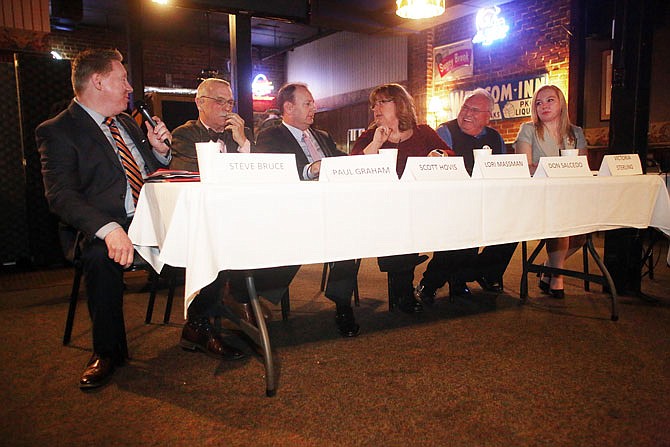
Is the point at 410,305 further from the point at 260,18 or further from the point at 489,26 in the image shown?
the point at 489,26

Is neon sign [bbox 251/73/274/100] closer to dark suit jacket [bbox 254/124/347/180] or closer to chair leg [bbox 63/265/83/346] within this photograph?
dark suit jacket [bbox 254/124/347/180]

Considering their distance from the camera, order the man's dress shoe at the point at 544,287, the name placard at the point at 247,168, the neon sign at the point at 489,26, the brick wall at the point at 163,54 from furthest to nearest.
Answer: the brick wall at the point at 163,54, the neon sign at the point at 489,26, the man's dress shoe at the point at 544,287, the name placard at the point at 247,168

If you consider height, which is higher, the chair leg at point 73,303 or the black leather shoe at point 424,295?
the chair leg at point 73,303

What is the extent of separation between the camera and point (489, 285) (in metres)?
3.01

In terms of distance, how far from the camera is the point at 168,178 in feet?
5.66

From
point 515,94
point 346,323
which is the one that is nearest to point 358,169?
point 346,323

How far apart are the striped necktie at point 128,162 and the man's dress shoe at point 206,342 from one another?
582 mm

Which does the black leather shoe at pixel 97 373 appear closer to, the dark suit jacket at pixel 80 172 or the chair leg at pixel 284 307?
the dark suit jacket at pixel 80 172

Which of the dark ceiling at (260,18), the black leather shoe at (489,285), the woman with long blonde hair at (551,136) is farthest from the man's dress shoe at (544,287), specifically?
the dark ceiling at (260,18)

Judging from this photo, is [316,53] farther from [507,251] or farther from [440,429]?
[440,429]

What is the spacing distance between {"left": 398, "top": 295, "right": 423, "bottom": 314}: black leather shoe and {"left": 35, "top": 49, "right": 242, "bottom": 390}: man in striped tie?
4.51 ft

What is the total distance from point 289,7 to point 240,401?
4.99 m

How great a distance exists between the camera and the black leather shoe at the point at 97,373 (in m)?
1.67

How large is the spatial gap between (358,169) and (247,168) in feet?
1.30
